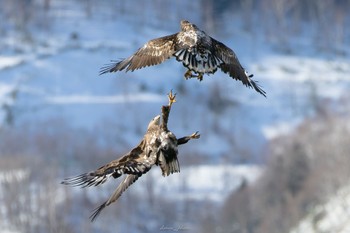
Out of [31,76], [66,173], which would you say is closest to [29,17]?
[31,76]

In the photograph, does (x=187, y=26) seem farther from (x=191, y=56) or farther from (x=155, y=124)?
(x=155, y=124)

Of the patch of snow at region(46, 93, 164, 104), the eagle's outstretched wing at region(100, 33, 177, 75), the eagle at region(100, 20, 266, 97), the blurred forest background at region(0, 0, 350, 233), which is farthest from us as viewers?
the patch of snow at region(46, 93, 164, 104)

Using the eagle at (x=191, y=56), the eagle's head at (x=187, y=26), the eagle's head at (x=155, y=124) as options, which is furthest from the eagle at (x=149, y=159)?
the eagle's head at (x=187, y=26)

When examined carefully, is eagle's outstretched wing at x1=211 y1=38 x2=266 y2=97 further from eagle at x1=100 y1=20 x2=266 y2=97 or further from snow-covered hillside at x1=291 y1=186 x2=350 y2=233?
snow-covered hillside at x1=291 y1=186 x2=350 y2=233

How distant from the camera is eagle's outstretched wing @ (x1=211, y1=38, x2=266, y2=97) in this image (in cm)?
925

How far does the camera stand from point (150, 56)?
383 inches

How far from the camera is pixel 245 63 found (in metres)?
86.8

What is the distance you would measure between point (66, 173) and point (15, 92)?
422 inches

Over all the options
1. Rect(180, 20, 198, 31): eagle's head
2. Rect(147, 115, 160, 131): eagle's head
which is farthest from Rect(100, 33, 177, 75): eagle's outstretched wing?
Rect(147, 115, 160, 131): eagle's head

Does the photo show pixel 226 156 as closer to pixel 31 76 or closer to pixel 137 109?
pixel 137 109

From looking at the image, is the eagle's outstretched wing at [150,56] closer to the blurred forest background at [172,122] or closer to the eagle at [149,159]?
the eagle at [149,159]

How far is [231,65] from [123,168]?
178cm

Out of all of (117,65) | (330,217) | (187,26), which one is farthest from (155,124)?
(330,217)

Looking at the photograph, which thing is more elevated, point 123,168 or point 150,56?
point 150,56
